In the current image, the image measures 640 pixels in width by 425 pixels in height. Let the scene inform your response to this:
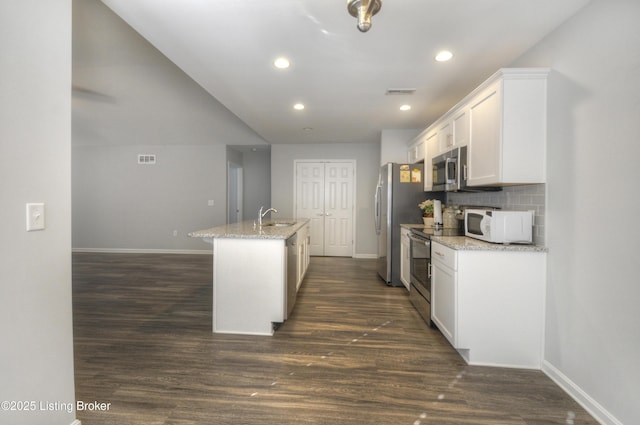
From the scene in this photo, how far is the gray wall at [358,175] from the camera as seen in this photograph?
20.2 ft

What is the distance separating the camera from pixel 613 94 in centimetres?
159

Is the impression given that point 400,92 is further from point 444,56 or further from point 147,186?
point 147,186

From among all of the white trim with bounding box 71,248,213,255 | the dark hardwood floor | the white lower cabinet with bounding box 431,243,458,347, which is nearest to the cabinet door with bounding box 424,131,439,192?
the white lower cabinet with bounding box 431,243,458,347

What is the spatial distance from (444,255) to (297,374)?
4.83 ft

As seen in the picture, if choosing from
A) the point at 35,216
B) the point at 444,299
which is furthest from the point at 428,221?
the point at 35,216

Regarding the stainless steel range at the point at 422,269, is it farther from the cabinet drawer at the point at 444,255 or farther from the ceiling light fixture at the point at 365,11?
the ceiling light fixture at the point at 365,11

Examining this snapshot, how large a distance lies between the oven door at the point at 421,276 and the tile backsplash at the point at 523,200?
2.52ft

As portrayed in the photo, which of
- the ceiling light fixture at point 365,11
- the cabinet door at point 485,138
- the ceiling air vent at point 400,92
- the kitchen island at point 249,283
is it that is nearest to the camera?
the ceiling light fixture at point 365,11

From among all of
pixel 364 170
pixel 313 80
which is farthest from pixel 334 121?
pixel 364 170

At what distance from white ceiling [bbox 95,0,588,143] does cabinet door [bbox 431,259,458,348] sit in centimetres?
178

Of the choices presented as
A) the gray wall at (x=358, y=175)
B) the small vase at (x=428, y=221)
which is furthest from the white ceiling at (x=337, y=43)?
the gray wall at (x=358, y=175)

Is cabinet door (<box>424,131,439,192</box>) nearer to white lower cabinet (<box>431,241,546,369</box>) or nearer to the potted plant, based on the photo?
the potted plant

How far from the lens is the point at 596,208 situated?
1.67m

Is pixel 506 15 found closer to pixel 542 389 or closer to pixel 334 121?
pixel 542 389
